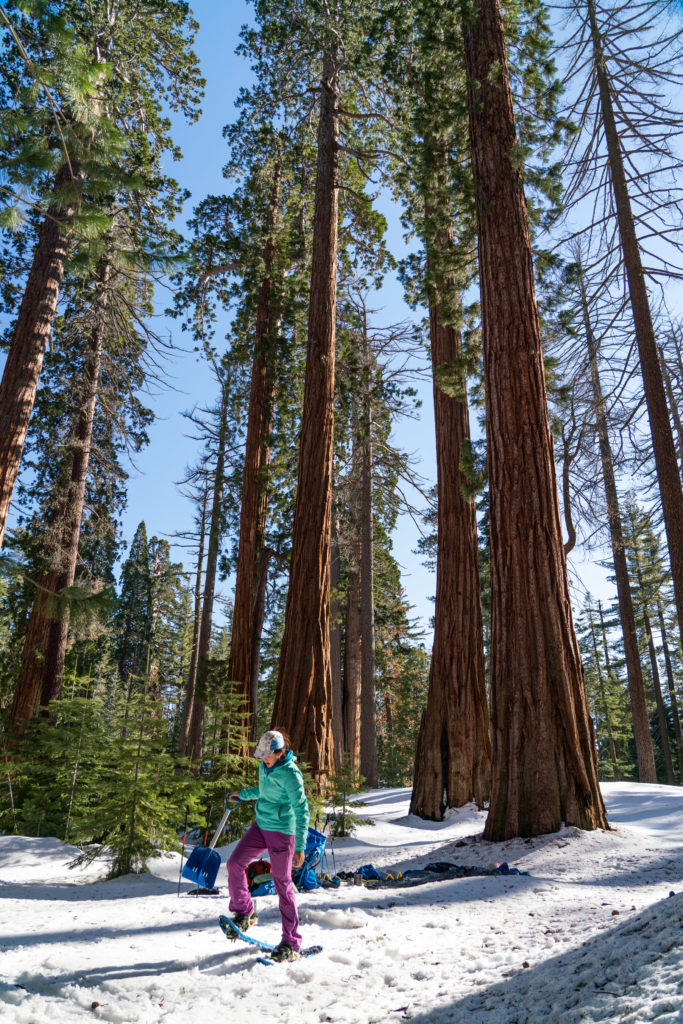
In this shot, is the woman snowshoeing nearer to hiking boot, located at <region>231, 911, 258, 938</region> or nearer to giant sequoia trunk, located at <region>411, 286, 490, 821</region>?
hiking boot, located at <region>231, 911, 258, 938</region>

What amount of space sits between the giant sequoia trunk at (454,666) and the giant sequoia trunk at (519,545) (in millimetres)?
2588

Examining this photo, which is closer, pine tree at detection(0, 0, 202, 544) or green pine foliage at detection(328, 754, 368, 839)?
pine tree at detection(0, 0, 202, 544)

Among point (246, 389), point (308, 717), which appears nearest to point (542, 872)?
point (308, 717)

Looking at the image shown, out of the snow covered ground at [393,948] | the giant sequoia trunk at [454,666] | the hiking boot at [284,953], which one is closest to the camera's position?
the snow covered ground at [393,948]

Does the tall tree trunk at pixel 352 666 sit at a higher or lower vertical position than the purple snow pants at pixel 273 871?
higher

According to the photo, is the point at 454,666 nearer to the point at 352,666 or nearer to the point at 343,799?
the point at 343,799

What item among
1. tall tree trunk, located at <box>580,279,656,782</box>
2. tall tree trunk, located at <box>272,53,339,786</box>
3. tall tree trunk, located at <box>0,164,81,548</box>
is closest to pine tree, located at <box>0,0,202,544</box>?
tall tree trunk, located at <box>0,164,81,548</box>

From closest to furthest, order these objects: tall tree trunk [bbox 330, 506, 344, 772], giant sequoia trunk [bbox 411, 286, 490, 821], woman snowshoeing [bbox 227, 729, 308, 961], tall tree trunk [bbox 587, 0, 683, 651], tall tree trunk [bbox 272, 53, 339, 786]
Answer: woman snowshoeing [bbox 227, 729, 308, 961]
giant sequoia trunk [bbox 411, 286, 490, 821]
tall tree trunk [bbox 272, 53, 339, 786]
tall tree trunk [bbox 587, 0, 683, 651]
tall tree trunk [bbox 330, 506, 344, 772]

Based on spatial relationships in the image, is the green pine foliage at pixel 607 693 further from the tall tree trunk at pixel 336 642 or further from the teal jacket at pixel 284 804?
the teal jacket at pixel 284 804

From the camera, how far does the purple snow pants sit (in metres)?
3.81

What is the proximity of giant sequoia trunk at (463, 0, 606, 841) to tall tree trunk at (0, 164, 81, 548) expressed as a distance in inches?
219

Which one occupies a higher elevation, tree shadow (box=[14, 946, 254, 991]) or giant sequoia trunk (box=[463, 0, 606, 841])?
giant sequoia trunk (box=[463, 0, 606, 841])

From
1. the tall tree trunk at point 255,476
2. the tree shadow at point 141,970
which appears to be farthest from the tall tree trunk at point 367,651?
the tree shadow at point 141,970

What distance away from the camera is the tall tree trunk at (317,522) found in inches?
400
